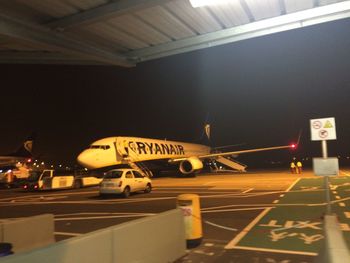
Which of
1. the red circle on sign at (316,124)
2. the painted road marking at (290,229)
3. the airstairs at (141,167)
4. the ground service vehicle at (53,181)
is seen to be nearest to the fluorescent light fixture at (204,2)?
the painted road marking at (290,229)

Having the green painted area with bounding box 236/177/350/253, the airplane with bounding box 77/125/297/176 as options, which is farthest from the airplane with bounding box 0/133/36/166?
the green painted area with bounding box 236/177/350/253

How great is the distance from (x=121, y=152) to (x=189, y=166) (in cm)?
796

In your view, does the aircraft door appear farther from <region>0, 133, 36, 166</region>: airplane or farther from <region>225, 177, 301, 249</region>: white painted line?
<region>0, 133, 36, 166</region>: airplane

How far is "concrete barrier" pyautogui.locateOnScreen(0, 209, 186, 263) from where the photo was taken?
15.6 feet

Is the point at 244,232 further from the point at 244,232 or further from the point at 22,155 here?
the point at 22,155

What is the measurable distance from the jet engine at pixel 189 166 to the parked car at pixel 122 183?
1631 cm

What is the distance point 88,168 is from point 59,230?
23.3 m

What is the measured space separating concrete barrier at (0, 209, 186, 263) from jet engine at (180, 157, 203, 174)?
32111 mm

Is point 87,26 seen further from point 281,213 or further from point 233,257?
point 281,213

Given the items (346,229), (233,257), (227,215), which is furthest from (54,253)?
(227,215)

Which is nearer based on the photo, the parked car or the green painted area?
the green painted area

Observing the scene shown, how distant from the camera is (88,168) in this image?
3519 cm

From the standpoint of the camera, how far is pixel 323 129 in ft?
37.9

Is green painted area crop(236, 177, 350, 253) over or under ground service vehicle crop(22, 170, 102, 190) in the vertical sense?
under
